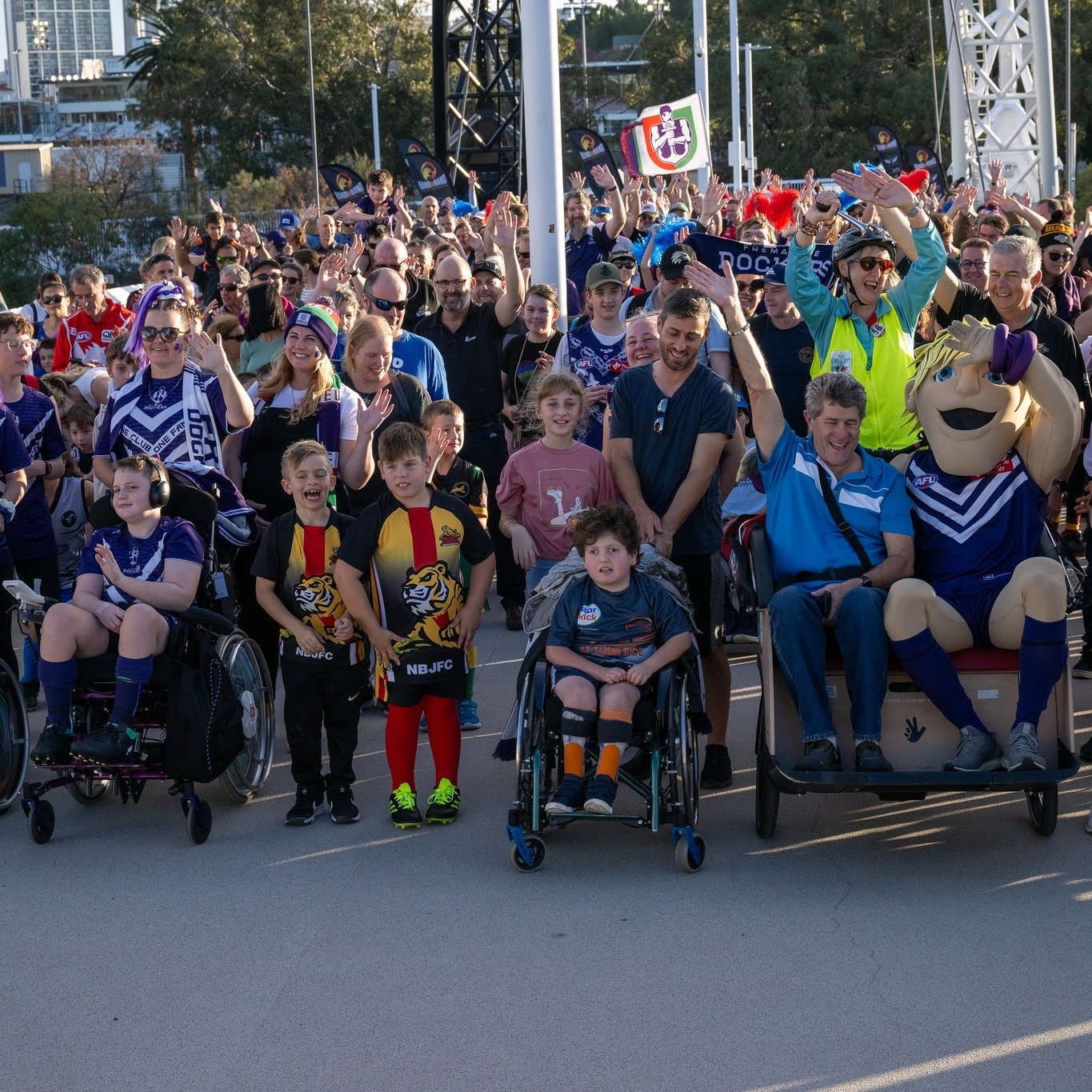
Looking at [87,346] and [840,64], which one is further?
[840,64]

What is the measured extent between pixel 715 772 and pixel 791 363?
2.70 metres

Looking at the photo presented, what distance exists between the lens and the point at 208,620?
19.7ft

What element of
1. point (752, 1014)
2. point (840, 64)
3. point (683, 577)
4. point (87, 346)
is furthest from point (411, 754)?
point (840, 64)

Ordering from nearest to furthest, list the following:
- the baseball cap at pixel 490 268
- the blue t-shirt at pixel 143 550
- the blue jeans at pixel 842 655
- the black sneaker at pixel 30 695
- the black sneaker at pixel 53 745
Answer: the blue jeans at pixel 842 655, the black sneaker at pixel 53 745, the blue t-shirt at pixel 143 550, the black sneaker at pixel 30 695, the baseball cap at pixel 490 268

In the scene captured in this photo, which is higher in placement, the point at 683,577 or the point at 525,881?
the point at 683,577

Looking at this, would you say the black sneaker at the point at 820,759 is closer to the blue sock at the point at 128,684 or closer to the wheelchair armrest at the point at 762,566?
the wheelchair armrest at the point at 762,566

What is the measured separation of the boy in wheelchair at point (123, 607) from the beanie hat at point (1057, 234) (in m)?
6.24

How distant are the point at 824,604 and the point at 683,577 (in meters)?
0.64

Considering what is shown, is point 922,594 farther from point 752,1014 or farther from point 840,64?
point 840,64

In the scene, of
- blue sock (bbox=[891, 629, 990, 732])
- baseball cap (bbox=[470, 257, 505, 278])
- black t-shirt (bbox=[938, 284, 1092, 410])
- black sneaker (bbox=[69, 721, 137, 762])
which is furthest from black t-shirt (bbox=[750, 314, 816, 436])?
black sneaker (bbox=[69, 721, 137, 762])

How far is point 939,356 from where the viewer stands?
18.9 feet

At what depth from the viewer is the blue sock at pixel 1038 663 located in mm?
5191

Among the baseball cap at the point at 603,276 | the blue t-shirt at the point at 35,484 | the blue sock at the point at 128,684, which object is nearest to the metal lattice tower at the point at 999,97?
the baseball cap at the point at 603,276

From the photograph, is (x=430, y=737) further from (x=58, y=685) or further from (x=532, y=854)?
(x=58, y=685)
